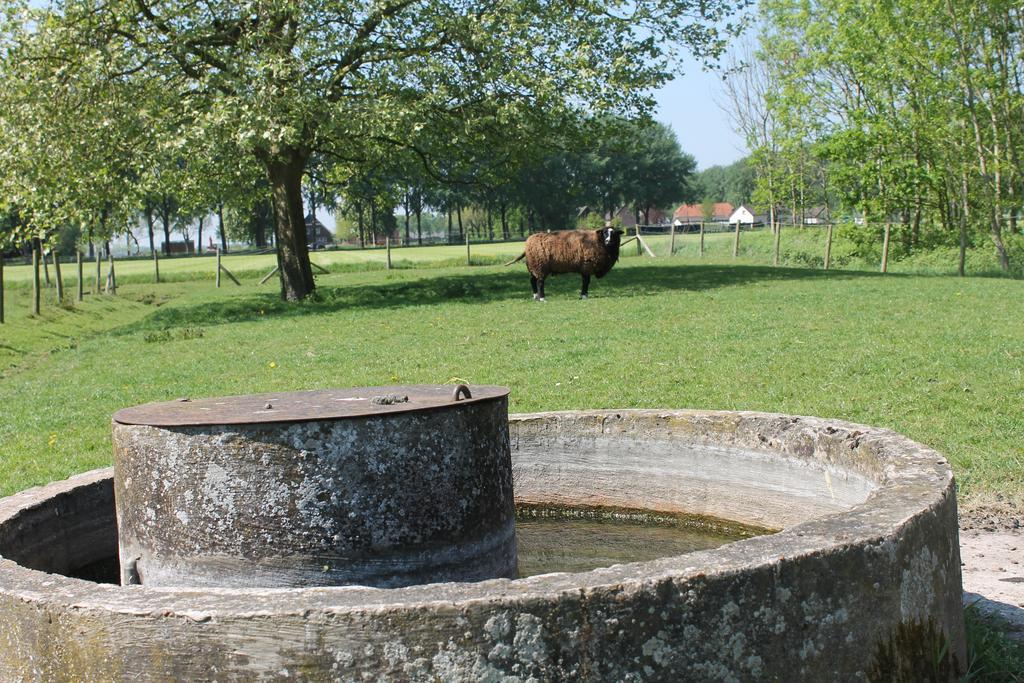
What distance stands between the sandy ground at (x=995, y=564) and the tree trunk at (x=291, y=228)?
70.5ft

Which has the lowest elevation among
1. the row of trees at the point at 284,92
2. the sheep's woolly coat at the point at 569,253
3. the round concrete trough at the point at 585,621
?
the round concrete trough at the point at 585,621

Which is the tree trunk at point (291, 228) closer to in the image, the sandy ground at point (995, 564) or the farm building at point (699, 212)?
the sandy ground at point (995, 564)

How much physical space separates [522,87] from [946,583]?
69.5 feet

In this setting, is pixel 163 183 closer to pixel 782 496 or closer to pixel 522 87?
pixel 522 87

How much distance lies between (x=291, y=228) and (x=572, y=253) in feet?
24.8

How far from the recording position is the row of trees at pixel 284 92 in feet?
68.4

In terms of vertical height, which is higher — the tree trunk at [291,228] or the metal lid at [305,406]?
the tree trunk at [291,228]

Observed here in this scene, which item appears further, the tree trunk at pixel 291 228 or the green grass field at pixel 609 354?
the tree trunk at pixel 291 228

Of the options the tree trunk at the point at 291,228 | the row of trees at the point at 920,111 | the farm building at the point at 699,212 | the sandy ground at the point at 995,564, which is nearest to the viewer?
the sandy ground at the point at 995,564

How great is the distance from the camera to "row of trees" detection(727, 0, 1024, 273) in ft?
104

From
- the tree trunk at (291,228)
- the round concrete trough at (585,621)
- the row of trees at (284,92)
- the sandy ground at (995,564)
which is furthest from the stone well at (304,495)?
the tree trunk at (291,228)

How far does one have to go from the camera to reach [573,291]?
24.3 m

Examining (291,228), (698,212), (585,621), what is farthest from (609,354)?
(698,212)

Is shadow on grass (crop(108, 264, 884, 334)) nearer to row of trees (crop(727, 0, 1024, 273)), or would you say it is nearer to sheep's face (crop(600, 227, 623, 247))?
sheep's face (crop(600, 227, 623, 247))
